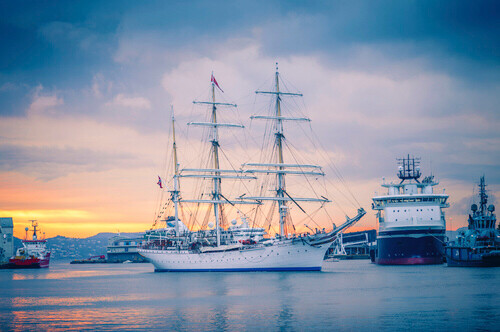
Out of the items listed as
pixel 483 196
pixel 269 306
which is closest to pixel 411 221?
pixel 483 196

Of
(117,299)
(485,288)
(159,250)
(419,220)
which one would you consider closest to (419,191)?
(419,220)

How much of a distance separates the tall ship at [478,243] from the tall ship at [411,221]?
385cm

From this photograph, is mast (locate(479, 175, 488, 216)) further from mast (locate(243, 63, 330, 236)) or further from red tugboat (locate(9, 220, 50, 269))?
red tugboat (locate(9, 220, 50, 269))

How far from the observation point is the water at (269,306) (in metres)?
33.8

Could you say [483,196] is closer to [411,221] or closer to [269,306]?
[411,221]

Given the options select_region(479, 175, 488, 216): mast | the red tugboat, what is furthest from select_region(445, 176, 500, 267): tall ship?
the red tugboat

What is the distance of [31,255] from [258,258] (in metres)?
80.8

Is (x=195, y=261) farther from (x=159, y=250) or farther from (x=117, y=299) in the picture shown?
(x=117, y=299)

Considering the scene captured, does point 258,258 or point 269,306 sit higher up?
point 258,258

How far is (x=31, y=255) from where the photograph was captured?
140 m

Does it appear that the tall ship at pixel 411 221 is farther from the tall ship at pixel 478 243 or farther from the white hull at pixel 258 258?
the white hull at pixel 258 258

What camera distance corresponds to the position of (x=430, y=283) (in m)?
58.5

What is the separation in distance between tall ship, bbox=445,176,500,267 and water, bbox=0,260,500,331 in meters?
22.4

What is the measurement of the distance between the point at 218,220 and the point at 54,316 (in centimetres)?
4894
